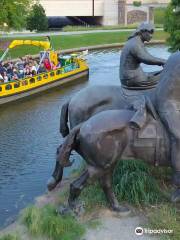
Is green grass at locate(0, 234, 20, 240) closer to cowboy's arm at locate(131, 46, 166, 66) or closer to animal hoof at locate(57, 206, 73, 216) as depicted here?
animal hoof at locate(57, 206, 73, 216)

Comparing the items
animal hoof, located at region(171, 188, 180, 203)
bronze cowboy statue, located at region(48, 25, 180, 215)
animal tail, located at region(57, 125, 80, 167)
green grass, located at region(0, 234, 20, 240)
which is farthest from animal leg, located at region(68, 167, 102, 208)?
animal hoof, located at region(171, 188, 180, 203)

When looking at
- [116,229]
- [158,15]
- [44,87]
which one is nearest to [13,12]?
[44,87]

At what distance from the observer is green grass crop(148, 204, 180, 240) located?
24.8 ft

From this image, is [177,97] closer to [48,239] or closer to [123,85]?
[123,85]

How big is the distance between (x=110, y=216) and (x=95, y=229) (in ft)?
1.50

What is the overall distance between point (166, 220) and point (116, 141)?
1472 millimetres

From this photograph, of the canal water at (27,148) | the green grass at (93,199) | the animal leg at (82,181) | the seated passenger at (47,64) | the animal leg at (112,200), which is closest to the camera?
the animal leg at (82,181)

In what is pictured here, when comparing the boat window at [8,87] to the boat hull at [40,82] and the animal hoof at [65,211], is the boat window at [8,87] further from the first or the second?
the animal hoof at [65,211]

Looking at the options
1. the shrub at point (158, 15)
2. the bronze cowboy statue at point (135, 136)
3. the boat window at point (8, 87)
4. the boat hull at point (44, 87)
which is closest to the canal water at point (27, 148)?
the boat hull at point (44, 87)

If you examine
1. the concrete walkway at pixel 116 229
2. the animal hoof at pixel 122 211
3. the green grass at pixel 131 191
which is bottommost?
the concrete walkway at pixel 116 229

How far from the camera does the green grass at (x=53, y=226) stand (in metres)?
7.81

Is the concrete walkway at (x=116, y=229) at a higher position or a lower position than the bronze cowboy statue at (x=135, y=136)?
lower

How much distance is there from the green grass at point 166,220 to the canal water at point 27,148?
2795 mm

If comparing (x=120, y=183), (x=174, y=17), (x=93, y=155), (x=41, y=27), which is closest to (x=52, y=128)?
(x=174, y=17)
